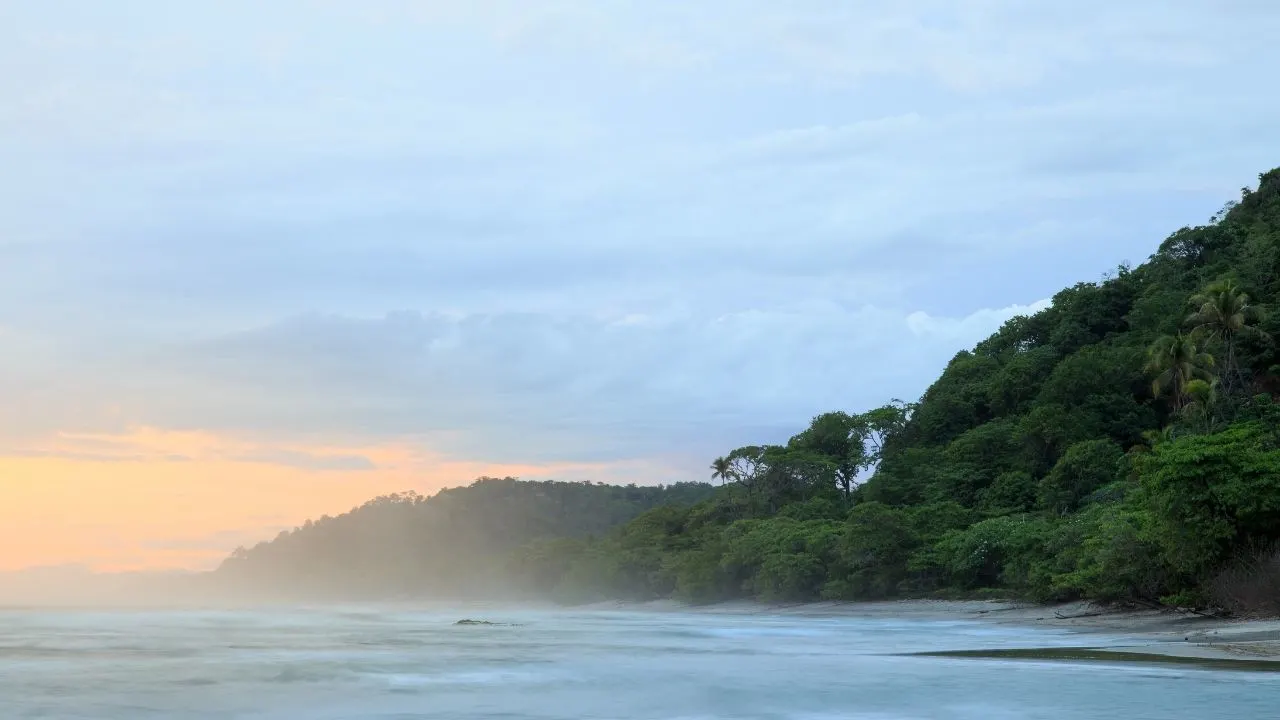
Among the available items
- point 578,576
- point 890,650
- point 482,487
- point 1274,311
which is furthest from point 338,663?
point 482,487

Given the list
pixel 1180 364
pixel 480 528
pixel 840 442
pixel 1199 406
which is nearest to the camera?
pixel 1199 406

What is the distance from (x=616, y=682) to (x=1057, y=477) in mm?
42474

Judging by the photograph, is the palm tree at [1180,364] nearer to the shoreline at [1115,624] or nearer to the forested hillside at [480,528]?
the shoreline at [1115,624]

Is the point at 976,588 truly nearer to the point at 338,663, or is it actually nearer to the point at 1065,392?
the point at 1065,392

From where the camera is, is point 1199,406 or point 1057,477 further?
point 1057,477

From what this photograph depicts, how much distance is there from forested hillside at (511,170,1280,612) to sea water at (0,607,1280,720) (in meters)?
4.75

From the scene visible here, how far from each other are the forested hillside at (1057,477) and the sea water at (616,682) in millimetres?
4746

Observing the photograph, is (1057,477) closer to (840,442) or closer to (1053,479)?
(1053,479)

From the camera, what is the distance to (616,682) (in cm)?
2538

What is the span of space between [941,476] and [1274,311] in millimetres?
20139

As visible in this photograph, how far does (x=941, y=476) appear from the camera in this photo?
7394cm

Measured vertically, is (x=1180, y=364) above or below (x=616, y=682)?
above

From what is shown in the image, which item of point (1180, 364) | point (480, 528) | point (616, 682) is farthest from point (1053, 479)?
point (480, 528)

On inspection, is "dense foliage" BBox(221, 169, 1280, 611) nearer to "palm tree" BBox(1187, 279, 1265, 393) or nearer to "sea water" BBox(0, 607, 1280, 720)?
"palm tree" BBox(1187, 279, 1265, 393)
